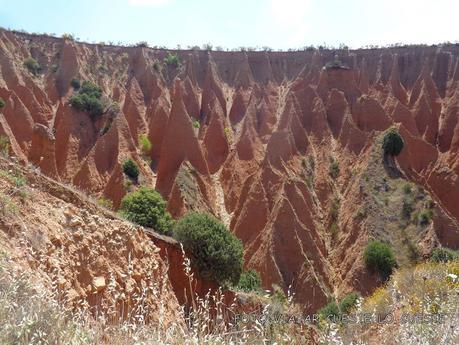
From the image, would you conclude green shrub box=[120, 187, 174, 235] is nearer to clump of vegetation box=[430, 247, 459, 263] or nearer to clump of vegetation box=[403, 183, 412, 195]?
clump of vegetation box=[430, 247, 459, 263]

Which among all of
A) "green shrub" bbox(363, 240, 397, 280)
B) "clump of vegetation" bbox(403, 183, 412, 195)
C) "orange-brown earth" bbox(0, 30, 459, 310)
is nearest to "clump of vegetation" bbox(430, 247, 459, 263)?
"orange-brown earth" bbox(0, 30, 459, 310)

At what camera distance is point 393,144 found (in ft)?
113

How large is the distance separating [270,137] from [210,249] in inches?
821

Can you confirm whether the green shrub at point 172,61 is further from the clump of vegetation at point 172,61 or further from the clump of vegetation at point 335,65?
the clump of vegetation at point 335,65

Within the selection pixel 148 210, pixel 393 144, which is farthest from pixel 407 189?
pixel 148 210

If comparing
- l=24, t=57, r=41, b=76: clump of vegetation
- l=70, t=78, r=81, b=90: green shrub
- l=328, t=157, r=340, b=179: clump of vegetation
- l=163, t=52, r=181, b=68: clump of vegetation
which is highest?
l=163, t=52, r=181, b=68: clump of vegetation

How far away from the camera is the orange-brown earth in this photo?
30.1 meters

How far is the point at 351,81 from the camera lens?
43281mm

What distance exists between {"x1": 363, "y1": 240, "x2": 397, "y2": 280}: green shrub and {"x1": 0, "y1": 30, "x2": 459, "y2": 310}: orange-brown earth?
74 centimetres

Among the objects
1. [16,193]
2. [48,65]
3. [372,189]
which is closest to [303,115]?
[372,189]

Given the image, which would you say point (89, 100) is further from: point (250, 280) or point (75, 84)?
point (250, 280)

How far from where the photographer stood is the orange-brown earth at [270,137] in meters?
30.1

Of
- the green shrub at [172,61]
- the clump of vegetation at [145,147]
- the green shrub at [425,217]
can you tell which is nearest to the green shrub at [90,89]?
the clump of vegetation at [145,147]

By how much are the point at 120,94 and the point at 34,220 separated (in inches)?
1420
